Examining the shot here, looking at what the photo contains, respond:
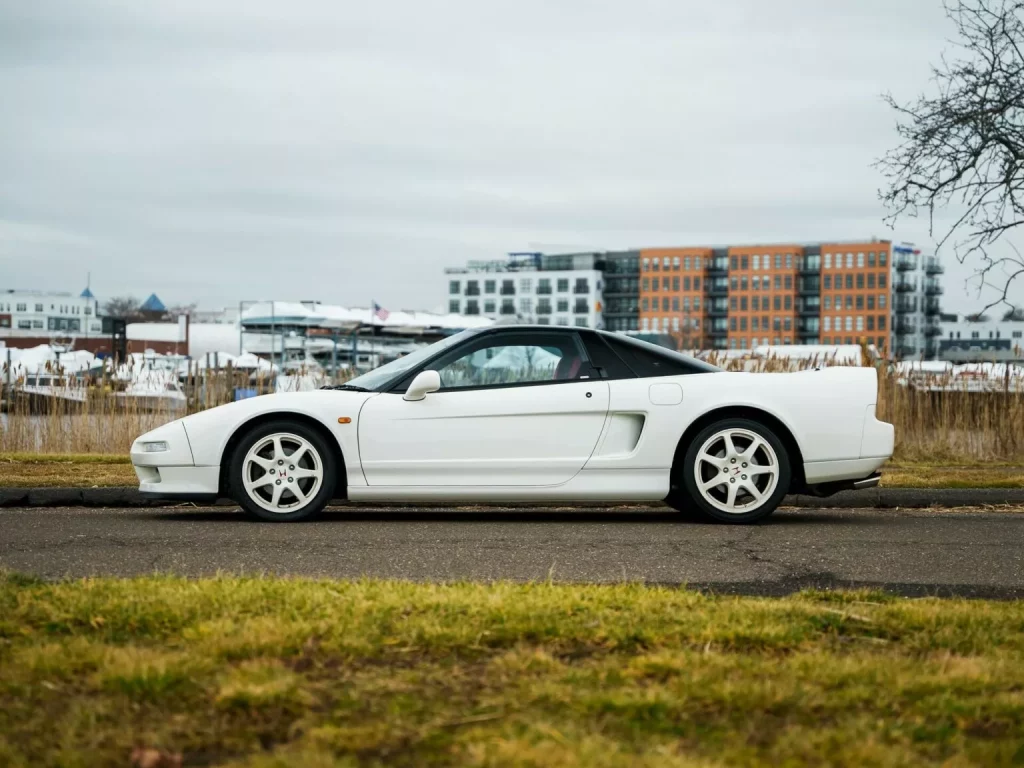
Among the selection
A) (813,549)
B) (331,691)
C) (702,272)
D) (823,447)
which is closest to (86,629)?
(331,691)

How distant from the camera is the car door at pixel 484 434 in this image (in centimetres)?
825

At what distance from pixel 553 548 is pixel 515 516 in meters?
2.06

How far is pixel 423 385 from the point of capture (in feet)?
27.0

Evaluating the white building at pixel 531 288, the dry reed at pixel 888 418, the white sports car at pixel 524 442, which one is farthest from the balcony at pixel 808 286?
the white sports car at pixel 524 442

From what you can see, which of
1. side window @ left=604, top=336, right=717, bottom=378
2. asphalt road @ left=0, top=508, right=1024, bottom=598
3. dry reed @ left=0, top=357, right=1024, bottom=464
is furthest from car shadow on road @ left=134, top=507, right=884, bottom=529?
dry reed @ left=0, top=357, right=1024, bottom=464

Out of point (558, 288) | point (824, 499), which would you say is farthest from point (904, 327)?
point (824, 499)

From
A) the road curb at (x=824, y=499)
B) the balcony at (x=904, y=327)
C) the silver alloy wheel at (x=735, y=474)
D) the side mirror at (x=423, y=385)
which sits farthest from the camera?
the balcony at (x=904, y=327)

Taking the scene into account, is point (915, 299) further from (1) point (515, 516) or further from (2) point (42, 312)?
(1) point (515, 516)

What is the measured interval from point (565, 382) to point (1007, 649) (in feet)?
15.3

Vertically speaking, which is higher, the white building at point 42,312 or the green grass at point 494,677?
the white building at point 42,312

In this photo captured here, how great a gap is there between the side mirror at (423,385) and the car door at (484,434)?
0.17 feet

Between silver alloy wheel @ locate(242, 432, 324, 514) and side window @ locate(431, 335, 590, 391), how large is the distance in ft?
3.29

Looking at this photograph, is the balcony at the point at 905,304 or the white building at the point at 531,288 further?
the white building at the point at 531,288

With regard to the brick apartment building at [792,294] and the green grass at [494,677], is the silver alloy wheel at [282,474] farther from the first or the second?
the brick apartment building at [792,294]
